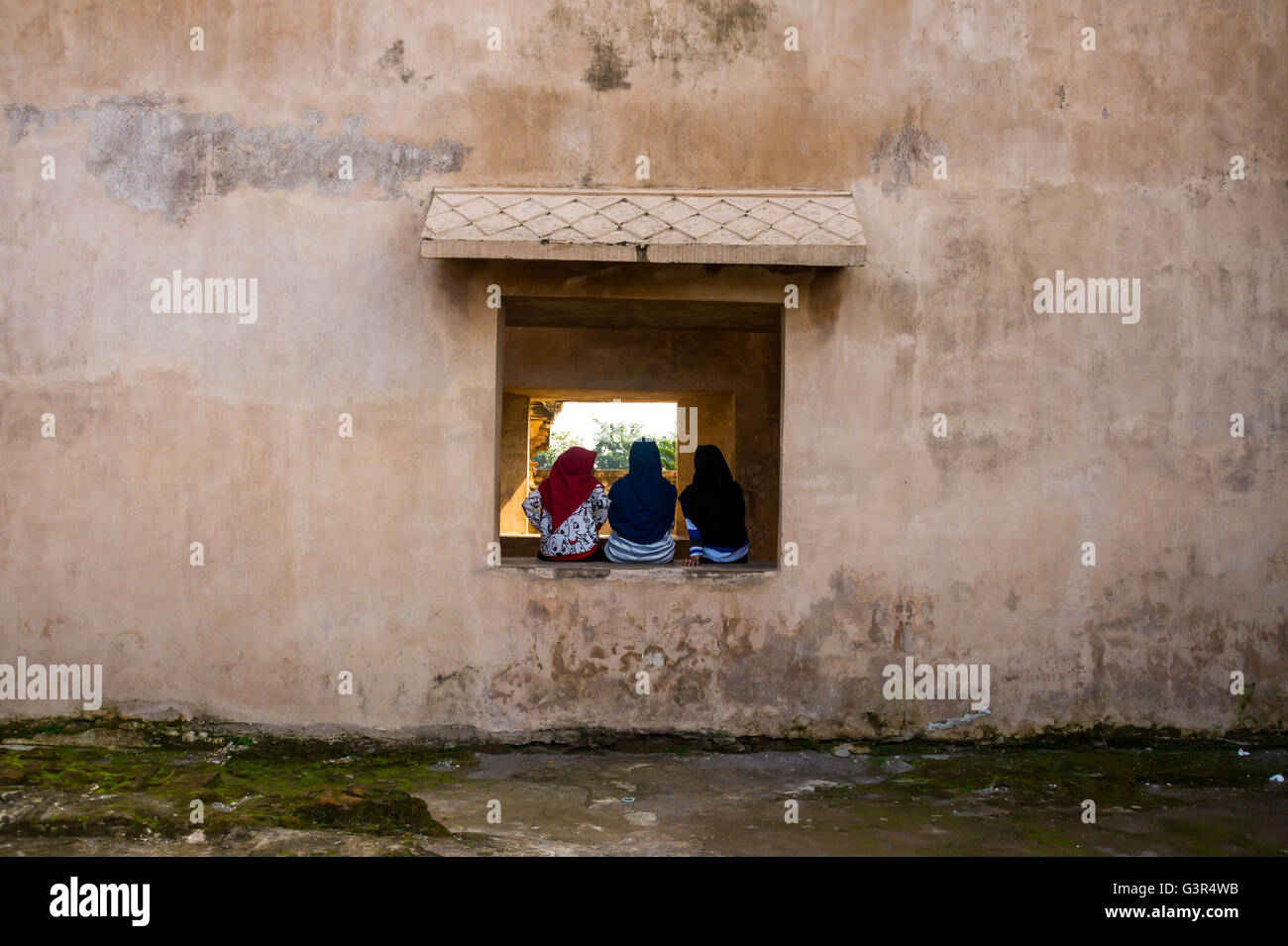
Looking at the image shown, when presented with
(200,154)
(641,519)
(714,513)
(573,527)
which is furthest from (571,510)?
(200,154)

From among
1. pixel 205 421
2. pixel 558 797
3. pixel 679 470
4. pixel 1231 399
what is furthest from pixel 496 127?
pixel 679 470

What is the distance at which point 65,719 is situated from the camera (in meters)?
6.23

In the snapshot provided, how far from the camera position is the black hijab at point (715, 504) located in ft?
23.6

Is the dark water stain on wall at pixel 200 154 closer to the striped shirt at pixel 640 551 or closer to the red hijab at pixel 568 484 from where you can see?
the red hijab at pixel 568 484

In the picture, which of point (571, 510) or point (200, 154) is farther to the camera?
point (571, 510)

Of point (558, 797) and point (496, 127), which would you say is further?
point (496, 127)

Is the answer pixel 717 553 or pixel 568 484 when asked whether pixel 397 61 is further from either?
pixel 717 553

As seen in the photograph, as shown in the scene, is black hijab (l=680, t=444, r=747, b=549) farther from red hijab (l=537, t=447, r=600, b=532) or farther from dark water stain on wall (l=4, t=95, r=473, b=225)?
dark water stain on wall (l=4, t=95, r=473, b=225)

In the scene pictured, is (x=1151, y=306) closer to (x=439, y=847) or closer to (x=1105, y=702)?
(x=1105, y=702)

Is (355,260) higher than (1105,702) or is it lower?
higher

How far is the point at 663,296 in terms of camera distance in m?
6.40

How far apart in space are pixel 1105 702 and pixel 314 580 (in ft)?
16.6

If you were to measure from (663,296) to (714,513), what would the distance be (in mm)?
1708

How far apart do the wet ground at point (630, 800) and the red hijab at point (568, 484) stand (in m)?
1.68
